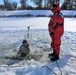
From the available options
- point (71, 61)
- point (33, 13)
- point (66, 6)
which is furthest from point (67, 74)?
point (66, 6)

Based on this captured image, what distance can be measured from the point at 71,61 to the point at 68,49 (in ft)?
2.99

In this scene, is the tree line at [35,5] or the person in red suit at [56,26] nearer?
the person in red suit at [56,26]

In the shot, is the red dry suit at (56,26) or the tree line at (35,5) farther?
the tree line at (35,5)

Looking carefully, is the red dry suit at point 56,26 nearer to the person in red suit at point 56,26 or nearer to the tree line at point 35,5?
the person in red suit at point 56,26

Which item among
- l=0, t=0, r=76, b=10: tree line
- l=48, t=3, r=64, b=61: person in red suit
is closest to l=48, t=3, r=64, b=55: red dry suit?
l=48, t=3, r=64, b=61: person in red suit

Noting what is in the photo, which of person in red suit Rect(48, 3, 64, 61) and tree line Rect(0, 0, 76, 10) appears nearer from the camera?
person in red suit Rect(48, 3, 64, 61)

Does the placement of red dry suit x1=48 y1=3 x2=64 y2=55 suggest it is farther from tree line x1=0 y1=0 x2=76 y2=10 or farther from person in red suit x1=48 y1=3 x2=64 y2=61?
tree line x1=0 y1=0 x2=76 y2=10

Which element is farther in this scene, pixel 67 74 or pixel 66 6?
pixel 66 6

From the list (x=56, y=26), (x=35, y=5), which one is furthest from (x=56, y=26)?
(x=35, y=5)

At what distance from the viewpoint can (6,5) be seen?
33125 mm

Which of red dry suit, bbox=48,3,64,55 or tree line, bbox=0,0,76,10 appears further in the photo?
tree line, bbox=0,0,76,10

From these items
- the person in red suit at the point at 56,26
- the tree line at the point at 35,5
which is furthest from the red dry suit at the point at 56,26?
the tree line at the point at 35,5

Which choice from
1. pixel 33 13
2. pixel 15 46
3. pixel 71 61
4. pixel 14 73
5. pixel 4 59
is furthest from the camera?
pixel 33 13

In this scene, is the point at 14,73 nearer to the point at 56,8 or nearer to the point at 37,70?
the point at 37,70
